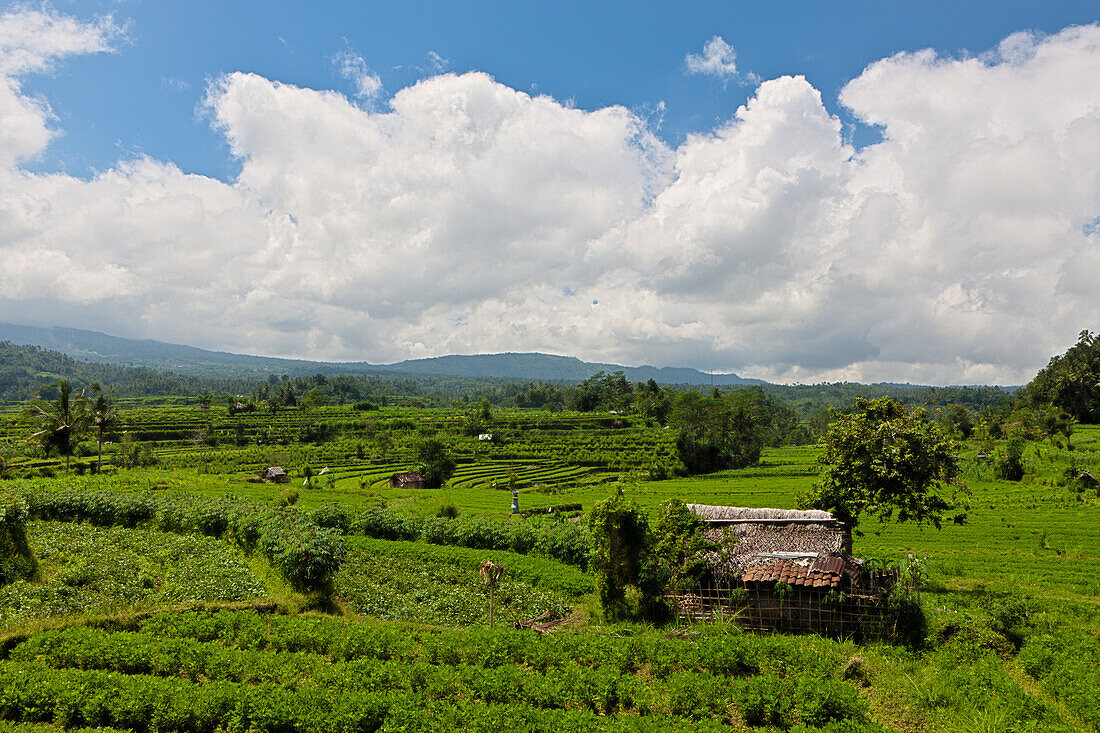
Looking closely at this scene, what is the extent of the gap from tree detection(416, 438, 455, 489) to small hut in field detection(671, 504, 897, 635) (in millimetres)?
42982

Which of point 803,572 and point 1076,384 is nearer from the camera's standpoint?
point 803,572

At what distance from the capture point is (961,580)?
824 inches

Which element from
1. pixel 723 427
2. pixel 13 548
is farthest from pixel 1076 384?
pixel 13 548

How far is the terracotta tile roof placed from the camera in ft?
46.7

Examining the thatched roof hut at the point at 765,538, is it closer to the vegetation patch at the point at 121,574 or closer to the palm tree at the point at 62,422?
the vegetation patch at the point at 121,574

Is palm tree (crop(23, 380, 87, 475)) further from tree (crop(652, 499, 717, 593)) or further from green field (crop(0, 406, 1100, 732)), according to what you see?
tree (crop(652, 499, 717, 593))

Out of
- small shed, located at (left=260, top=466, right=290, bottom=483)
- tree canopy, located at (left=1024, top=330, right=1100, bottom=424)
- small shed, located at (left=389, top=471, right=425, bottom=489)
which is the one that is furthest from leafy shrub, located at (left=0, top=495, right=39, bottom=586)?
tree canopy, located at (left=1024, top=330, right=1100, bottom=424)

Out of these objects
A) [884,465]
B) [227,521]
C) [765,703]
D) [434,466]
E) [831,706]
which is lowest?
[434,466]

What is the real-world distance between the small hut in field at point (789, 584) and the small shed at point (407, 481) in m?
42.1

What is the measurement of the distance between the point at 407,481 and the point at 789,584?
45.9 meters

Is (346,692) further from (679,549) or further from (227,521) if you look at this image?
(227,521)

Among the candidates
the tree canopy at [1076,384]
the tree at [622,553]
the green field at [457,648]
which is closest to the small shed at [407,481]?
the green field at [457,648]

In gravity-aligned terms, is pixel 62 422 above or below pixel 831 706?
below

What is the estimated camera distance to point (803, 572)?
1470 centimetres
